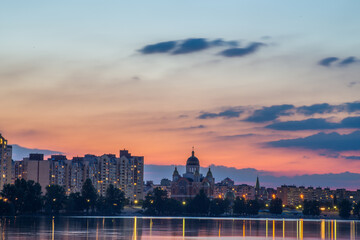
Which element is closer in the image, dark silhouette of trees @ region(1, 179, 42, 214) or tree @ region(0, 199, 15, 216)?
tree @ region(0, 199, 15, 216)

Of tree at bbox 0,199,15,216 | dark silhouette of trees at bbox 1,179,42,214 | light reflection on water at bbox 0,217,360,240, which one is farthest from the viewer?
dark silhouette of trees at bbox 1,179,42,214

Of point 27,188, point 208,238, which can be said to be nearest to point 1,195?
point 27,188

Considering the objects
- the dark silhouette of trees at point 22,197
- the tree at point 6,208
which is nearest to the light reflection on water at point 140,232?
the tree at point 6,208

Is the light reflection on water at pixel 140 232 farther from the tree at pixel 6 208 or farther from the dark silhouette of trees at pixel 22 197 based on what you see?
the dark silhouette of trees at pixel 22 197

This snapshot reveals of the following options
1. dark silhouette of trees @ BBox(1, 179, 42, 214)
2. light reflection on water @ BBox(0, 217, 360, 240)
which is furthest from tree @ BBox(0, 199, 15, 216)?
light reflection on water @ BBox(0, 217, 360, 240)

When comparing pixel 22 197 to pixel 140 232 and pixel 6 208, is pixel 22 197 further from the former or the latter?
pixel 140 232

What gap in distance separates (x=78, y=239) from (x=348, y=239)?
43463 mm

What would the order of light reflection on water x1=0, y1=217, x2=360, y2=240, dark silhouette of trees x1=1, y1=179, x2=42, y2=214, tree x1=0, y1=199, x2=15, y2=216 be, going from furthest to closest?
1. dark silhouette of trees x1=1, y1=179, x2=42, y2=214
2. tree x1=0, y1=199, x2=15, y2=216
3. light reflection on water x1=0, y1=217, x2=360, y2=240

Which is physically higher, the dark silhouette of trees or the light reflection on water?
the dark silhouette of trees

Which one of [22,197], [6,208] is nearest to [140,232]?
[6,208]

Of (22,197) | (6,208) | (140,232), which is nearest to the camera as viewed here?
(140,232)

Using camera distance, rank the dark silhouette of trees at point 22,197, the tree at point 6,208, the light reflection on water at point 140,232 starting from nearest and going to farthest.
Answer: the light reflection on water at point 140,232 → the tree at point 6,208 → the dark silhouette of trees at point 22,197

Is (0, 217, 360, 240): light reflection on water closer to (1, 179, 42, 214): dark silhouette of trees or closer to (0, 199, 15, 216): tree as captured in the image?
(0, 199, 15, 216): tree

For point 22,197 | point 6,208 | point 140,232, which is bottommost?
point 140,232
